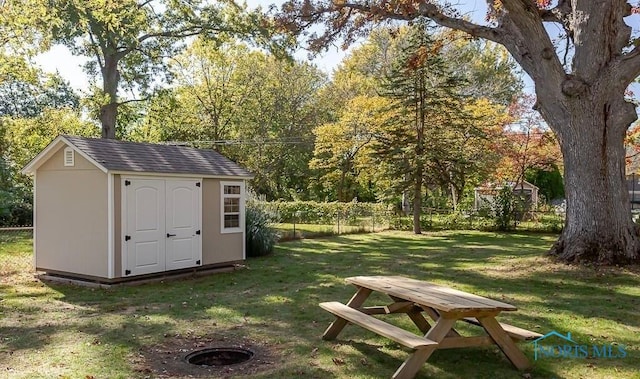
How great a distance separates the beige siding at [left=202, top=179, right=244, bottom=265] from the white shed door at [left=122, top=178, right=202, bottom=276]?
217 mm

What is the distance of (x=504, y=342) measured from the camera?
13.9ft

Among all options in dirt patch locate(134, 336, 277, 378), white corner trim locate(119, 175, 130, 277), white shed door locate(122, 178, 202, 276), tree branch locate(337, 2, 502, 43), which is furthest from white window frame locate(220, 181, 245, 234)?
tree branch locate(337, 2, 502, 43)

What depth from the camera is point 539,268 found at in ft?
31.5

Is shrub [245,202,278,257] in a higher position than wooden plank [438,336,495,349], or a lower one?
higher

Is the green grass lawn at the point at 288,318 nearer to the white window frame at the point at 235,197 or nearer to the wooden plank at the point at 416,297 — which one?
the wooden plank at the point at 416,297

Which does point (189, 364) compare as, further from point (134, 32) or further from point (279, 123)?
point (279, 123)

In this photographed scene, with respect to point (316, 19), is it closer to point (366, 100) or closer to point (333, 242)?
point (333, 242)

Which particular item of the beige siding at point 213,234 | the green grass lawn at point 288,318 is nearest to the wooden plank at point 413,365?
the green grass lawn at point 288,318

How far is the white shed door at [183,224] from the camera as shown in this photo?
965 centimetres

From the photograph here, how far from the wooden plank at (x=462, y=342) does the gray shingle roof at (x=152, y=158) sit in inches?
259

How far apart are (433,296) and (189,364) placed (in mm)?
2339

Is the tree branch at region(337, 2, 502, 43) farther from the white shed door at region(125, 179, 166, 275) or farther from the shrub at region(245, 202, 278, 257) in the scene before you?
the white shed door at region(125, 179, 166, 275)

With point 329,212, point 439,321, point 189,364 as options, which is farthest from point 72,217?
point 329,212

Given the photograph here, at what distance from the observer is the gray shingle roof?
8898mm
